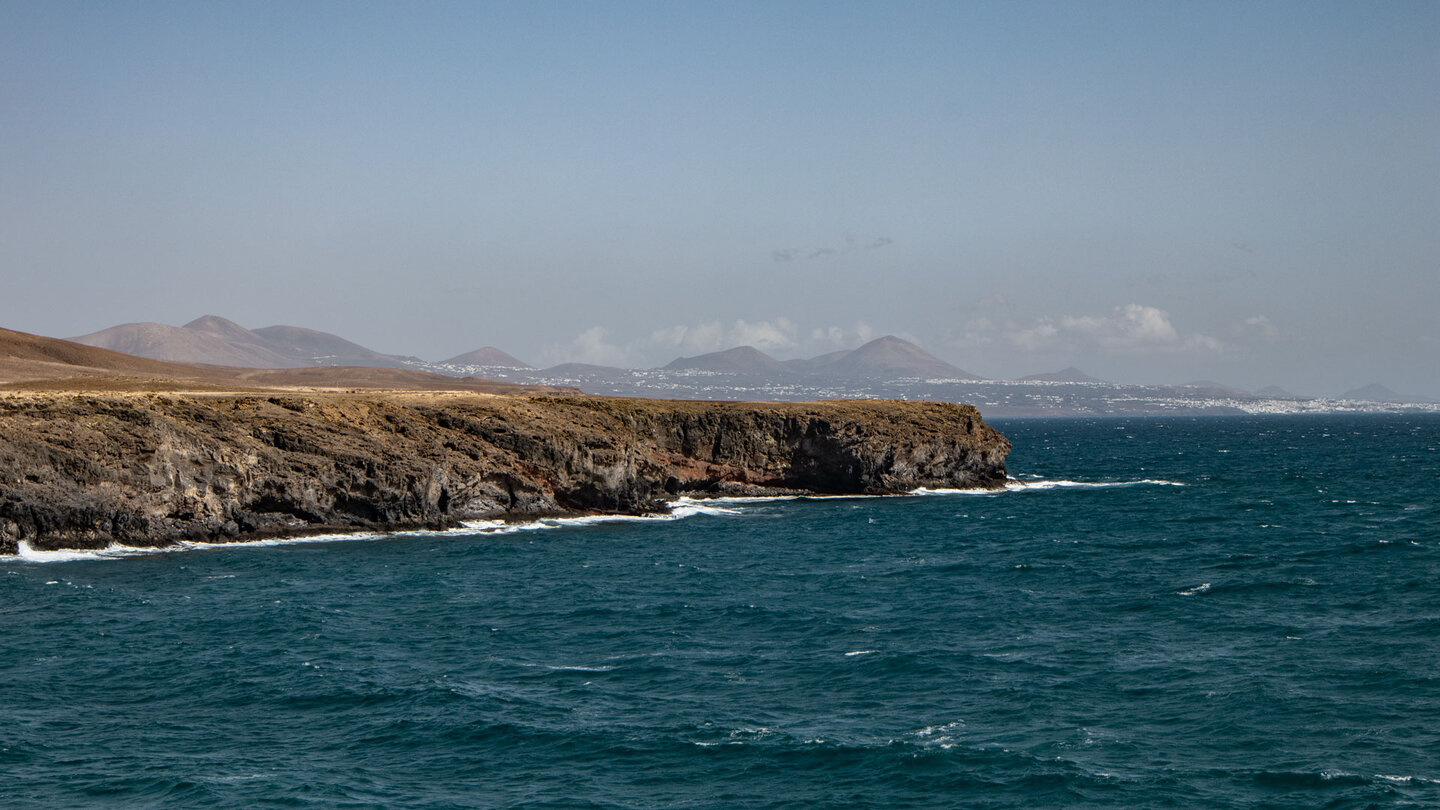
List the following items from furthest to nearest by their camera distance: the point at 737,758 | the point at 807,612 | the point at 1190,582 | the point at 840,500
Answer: the point at 840,500
the point at 1190,582
the point at 807,612
the point at 737,758

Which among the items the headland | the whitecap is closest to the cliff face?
the headland

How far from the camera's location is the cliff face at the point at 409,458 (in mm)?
61969

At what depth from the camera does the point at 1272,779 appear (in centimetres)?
2653

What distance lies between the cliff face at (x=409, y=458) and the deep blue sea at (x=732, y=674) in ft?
15.8

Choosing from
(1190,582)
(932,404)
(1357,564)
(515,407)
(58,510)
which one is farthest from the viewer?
(932,404)

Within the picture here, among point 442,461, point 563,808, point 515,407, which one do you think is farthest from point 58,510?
point 563,808

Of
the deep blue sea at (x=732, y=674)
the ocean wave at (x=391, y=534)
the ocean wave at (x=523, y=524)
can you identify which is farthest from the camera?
the ocean wave at (x=523, y=524)

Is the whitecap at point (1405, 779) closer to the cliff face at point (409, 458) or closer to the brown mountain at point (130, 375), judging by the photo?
the cliff face at point (409, 458)

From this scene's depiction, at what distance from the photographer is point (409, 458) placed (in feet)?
240

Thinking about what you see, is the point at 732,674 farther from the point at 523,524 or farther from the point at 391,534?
the point at 523,524

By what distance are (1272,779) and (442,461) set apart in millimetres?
57511

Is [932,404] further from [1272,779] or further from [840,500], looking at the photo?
[1272,779]

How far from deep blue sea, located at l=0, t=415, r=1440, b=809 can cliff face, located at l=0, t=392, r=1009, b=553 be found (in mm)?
4801

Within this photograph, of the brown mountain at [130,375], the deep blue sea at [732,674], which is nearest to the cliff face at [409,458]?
the deep blue sea at [732,674]
